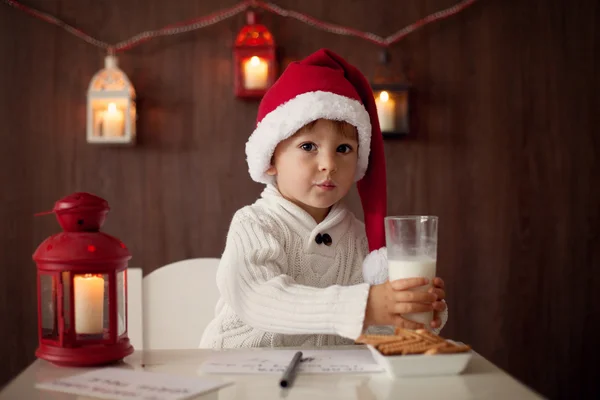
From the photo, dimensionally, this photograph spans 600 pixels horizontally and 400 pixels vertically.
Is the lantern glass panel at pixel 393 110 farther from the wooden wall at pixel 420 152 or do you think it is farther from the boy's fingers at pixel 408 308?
the boy's fingers at pixel 408 308

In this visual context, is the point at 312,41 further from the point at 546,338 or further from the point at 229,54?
the point at 546,338

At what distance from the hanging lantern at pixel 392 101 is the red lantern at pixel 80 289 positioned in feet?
5.27

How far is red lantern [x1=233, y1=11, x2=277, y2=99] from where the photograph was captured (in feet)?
8.13

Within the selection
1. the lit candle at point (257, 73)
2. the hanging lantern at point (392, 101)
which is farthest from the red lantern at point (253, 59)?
the hanging lantern at point (392, 101)

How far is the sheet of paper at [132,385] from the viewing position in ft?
2.83

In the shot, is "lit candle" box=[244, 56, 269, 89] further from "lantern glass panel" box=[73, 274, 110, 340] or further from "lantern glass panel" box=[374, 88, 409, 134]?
"lantern glass panel" box=[73, 274, 110, 340]

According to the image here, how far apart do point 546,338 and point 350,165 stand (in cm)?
164

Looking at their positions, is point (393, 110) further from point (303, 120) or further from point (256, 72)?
point (303, 120)

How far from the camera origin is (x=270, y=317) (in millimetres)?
1179

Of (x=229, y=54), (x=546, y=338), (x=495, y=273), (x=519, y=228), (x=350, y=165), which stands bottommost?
(x=546, y=338)

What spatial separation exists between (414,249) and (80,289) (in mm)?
580

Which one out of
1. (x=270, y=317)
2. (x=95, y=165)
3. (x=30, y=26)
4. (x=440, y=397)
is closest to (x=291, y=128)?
(x=270, y=317)

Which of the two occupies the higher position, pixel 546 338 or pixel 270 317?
pixel 270 317

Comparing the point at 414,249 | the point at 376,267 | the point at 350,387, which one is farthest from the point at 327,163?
the point at 350,387
